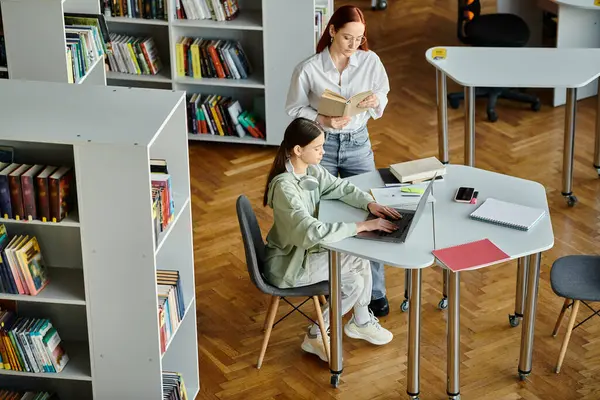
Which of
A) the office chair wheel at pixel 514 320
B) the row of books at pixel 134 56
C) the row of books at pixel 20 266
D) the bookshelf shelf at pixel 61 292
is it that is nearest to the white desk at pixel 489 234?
the office chair wheel at pixel 514 320

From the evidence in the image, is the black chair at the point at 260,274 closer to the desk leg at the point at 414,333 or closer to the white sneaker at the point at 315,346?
the white sneaker at the point at 315,346

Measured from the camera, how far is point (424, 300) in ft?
18.9

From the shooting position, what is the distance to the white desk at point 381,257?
15.0 feet

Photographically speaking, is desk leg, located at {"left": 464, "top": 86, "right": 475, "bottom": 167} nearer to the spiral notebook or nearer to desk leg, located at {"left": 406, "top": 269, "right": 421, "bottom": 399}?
the spiral notebook

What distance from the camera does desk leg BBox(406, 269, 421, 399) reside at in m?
4.68

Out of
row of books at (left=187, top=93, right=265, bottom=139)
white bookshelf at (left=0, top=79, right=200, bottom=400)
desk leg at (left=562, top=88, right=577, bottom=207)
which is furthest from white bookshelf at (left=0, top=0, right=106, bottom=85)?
desk leg at (left=562, top=88, right=577, bottom=207)

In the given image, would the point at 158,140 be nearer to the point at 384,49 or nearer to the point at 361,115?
the point at 361,115

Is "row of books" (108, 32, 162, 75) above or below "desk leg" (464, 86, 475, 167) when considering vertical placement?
above

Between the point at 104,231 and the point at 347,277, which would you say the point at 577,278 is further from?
the point at 104,231

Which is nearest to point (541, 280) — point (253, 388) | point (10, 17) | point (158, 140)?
point (253, 388)

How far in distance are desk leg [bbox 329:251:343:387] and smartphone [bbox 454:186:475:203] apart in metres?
0.65

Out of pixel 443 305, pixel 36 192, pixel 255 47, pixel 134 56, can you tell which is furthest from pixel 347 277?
→ pixel 134 56

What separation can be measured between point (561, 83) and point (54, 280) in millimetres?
3119

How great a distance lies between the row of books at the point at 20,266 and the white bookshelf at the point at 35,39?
1423mm
